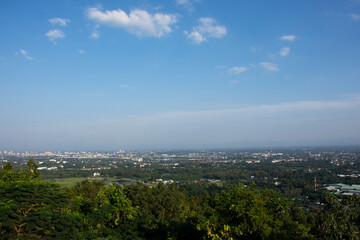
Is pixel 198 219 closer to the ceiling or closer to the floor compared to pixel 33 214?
closer to the floor

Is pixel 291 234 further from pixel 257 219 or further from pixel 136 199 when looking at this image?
pixel 136 199

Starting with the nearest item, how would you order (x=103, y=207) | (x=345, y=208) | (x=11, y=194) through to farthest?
(x=345, y=208) → (x=11, y=194) → (x=103, y=207)

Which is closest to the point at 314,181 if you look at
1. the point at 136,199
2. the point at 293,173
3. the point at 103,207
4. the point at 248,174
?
the point at 293,173

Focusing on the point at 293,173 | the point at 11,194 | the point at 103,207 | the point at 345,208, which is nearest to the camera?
the point at 345,208

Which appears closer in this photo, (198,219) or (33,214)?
(33,214)

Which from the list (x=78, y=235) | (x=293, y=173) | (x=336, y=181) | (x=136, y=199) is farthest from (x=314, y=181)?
(x=78, y=235)

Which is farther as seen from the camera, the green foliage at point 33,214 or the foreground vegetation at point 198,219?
the green foliage at point 33,214

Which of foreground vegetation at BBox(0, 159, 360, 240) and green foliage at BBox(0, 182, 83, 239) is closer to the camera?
foreground vegetation at BBox(0, 159, 360, 240)

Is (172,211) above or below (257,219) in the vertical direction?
below

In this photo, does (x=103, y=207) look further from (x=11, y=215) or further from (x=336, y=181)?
(x=336, y=181)

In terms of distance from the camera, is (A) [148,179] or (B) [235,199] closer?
(B) [235,199]

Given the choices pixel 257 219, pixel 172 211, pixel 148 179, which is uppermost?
pixel 257 219
